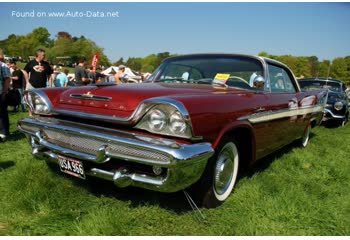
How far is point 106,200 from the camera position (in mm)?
2693

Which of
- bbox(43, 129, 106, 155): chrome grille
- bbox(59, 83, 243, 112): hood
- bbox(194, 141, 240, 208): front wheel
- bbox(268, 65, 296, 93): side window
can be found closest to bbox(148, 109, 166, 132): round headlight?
bbox(59, 83, 243, 112): hood

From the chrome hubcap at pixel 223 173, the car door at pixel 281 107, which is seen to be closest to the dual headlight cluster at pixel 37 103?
the chrome hubcap at pixel 223 173

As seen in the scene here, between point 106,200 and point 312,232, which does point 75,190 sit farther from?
point 312,232

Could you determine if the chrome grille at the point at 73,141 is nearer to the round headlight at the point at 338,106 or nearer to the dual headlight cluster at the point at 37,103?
the dual headlight cluster at the point at 37,103

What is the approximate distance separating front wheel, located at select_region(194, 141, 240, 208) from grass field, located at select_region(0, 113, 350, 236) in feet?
0.29

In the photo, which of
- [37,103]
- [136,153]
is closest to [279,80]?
[136,153]

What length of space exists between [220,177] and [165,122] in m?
0.85

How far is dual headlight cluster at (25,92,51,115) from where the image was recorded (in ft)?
9.39

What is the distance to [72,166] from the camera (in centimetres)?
250

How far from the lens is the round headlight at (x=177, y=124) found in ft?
7.16

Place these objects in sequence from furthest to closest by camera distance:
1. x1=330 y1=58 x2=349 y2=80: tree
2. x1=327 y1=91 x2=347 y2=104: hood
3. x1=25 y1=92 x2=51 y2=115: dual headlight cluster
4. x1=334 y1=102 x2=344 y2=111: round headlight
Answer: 1. x1=330 y1=58 x2=349 y2=80: tree
2. x1=327 y1=91 x2=347 y2=104: hood
3. x1=334 y1=102 x2=344 y2=111: round headlight
4. x1=25 y1=92 x2=51 y2=115: dual headlight cluster

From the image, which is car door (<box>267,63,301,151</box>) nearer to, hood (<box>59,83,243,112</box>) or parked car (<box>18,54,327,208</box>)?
parked car (<box>18,54,327,208</box>)

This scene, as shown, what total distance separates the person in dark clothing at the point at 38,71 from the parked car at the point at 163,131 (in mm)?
3574

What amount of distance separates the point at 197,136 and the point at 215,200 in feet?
2.53
